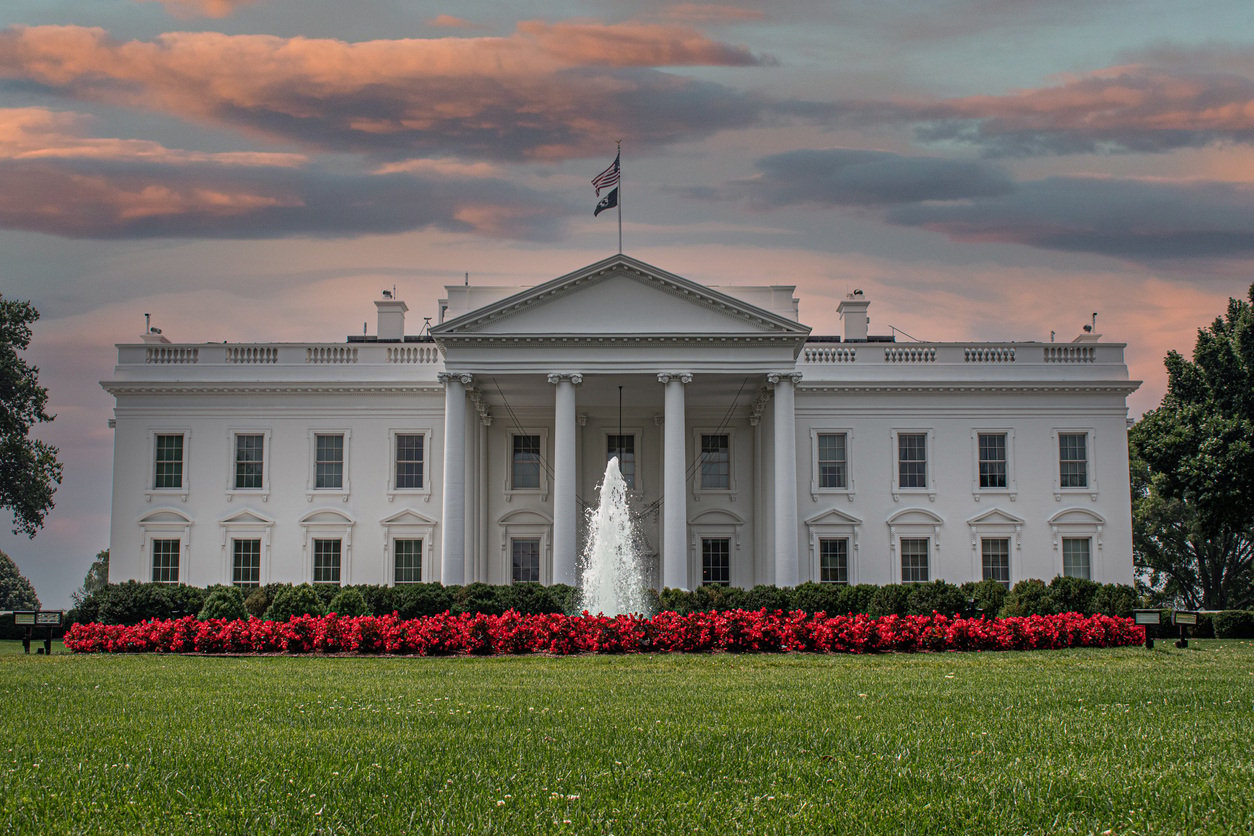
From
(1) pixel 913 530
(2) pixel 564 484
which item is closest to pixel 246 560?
(2) pixel 564 484

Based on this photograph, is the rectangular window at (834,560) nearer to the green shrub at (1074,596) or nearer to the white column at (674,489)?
the white column at (674,489)

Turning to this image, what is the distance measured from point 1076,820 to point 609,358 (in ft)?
93.6

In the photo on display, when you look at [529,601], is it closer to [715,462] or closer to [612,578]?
[612,578]

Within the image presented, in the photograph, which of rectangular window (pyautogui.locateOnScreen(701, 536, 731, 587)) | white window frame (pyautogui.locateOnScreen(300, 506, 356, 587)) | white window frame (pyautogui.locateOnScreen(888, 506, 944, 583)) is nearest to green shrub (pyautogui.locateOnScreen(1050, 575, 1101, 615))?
white window frame (pyautogui.locateOnScreen(888, 506, 944, 583))

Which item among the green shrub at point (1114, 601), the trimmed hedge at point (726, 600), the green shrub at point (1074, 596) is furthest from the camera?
the green shrub at point (1074, 596)

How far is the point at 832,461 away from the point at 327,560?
1715cm

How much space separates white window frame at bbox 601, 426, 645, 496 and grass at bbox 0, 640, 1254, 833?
2444 cm

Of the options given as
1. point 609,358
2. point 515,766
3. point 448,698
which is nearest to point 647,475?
point 609,358

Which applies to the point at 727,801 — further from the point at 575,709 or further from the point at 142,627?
the point at 142,627

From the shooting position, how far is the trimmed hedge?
29.1 metres

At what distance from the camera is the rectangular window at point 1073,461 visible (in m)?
39.3

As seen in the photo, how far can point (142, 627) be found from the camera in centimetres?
2369

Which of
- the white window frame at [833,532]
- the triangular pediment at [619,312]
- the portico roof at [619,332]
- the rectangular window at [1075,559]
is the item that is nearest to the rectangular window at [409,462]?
the portico roof at [619,332]

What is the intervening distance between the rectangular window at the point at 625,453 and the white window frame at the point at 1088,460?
1406 centimetres
